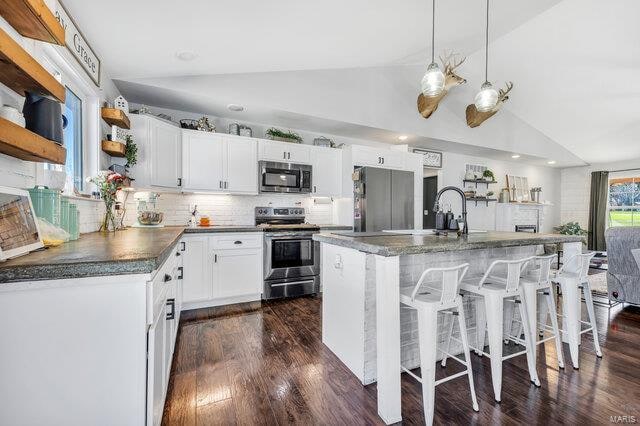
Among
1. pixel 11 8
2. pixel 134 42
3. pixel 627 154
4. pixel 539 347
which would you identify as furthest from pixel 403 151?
pixel 627 154

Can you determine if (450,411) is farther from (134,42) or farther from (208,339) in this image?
(134,42)

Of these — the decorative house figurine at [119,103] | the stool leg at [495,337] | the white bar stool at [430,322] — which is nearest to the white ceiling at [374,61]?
the decorative house figurine at [119,103]

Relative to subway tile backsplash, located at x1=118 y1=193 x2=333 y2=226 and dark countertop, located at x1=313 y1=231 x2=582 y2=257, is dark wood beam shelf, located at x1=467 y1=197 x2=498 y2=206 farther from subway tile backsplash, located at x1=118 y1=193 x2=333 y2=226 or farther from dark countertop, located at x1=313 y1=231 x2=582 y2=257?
dark countertop, located at x1=313 y1=231 x2=582 y2=257

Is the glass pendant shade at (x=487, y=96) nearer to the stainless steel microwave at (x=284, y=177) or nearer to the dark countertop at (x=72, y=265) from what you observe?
the stainless steel microwave at (x=284, y=177)

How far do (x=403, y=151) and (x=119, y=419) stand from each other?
463cm

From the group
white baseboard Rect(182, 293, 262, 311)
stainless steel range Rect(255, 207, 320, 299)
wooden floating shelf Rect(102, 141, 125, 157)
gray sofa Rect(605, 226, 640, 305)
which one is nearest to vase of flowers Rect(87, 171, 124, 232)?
wooden floating shelf Rect(102, 141, 125, 157)

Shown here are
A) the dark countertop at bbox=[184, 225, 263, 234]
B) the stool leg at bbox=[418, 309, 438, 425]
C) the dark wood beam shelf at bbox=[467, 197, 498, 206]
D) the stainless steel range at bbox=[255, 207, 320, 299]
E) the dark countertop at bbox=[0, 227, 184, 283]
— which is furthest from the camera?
the dark wood beam shelf at bbox=[467, 197, 498, 206]

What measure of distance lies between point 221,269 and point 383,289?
2349 mm

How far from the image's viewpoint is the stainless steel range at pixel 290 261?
357cm

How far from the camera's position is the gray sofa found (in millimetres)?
3135

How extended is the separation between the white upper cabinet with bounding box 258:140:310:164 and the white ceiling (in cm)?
36

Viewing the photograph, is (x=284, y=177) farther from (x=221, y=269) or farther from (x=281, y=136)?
(x=221, y=269)

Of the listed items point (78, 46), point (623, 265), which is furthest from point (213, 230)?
point (623, 265)

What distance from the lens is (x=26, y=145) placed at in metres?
1.15
